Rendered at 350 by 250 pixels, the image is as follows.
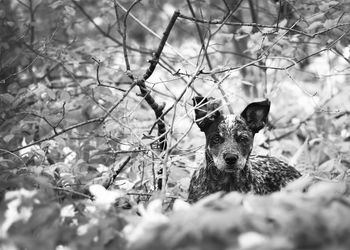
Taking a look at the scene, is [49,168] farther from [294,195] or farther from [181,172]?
[294,195]

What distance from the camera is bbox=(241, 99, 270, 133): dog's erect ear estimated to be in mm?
5968

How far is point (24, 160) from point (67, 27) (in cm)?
375

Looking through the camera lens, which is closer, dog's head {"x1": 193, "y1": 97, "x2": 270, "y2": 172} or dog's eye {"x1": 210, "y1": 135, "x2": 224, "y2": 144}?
dog's head {"x1": 193, "y1": 97, "x2": 270, "y2": 172}

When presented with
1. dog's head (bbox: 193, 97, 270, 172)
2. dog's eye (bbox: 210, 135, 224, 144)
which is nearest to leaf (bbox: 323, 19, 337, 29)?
dog's head (bbox: 193, 97, 270, 172)

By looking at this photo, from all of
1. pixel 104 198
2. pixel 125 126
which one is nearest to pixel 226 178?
pixel 125 126

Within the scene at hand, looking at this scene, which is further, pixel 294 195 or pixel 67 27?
pixel 67 27

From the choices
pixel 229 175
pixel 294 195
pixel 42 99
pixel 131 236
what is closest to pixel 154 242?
pixel 131 236

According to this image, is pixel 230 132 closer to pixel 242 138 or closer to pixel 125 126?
pixel 242 138

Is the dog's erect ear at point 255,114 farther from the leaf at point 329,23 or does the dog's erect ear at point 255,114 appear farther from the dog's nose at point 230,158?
the leaf at point 329,23

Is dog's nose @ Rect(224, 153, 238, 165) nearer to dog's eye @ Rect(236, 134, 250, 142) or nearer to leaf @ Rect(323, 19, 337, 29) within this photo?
dog's eye @ Rect(236, 134, 250, 142)

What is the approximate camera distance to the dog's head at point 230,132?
18.5 feet

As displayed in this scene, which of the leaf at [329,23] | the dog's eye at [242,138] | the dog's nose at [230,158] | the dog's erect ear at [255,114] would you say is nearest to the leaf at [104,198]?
the dog's nose at [230,158]

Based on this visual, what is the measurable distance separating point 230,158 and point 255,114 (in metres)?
0.79

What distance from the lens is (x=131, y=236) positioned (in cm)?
307
